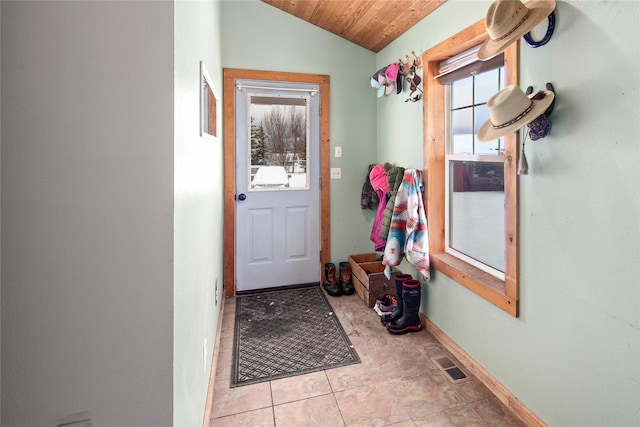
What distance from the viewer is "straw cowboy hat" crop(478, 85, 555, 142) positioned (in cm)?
141

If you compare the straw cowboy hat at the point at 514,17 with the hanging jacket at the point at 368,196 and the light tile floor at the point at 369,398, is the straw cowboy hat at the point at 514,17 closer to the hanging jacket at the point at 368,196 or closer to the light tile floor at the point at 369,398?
the light tile floor at the point at 369,398

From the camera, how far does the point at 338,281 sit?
3391mm

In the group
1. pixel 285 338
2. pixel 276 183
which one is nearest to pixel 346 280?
pixel 285 338

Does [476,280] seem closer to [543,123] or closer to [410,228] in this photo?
[410,228]

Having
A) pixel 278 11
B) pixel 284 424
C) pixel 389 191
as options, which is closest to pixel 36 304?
pixel 284 424

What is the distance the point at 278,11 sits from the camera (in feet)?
10.5

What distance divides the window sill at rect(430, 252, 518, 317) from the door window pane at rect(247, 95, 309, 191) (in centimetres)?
156

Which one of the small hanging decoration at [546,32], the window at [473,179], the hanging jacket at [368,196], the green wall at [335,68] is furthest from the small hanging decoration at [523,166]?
the green wall at [335,68]

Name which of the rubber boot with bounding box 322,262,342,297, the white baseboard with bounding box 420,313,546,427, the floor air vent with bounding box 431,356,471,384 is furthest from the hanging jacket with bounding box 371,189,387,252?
the floor air vent with bounding box 431,356,471,384

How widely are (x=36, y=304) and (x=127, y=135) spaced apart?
43 cm

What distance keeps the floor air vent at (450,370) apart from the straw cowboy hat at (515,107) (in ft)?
4.54

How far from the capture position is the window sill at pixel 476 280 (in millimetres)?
1769

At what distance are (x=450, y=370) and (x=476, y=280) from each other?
573 mm

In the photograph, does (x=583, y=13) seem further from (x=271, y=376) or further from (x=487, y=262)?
(x=271, y=376)
